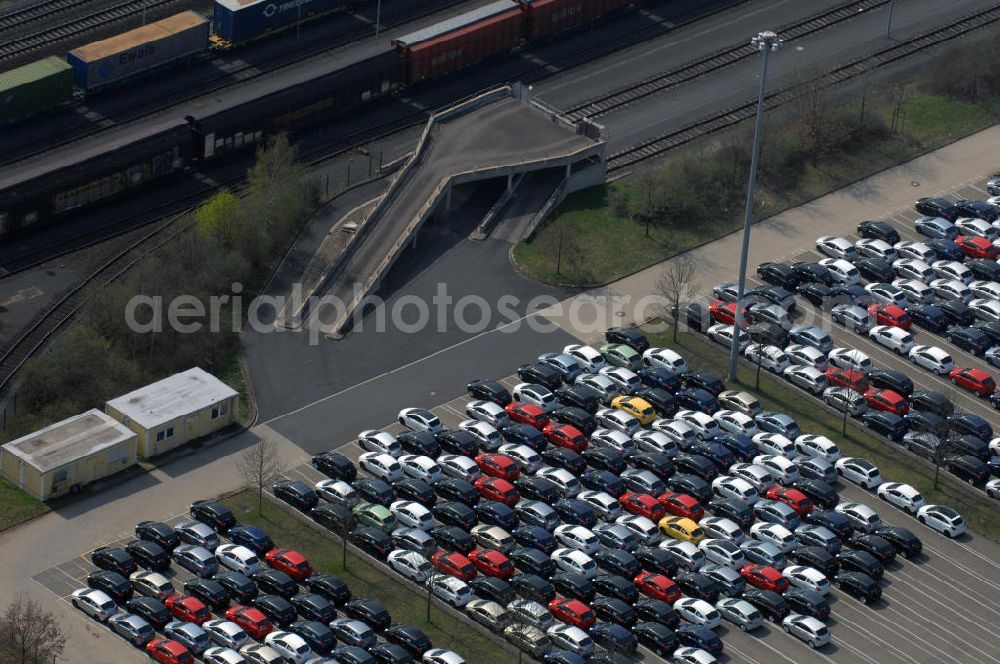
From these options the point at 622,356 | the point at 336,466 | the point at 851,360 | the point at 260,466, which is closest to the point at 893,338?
the point at 851,360

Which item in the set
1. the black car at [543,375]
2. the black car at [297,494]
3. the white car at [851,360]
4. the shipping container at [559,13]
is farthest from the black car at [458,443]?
the shipping container at [559,13]

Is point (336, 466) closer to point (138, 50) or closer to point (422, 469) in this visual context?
point (422, 469)

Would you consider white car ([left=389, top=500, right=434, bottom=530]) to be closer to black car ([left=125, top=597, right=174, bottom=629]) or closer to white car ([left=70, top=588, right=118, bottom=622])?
black car ([left=125, top=597, right=174, bottom=629])

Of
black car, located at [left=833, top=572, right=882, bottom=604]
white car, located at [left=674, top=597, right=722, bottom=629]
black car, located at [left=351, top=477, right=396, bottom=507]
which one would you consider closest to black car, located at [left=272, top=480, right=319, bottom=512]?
black car, located at [left=351, top=477, right=396, bottom=507]

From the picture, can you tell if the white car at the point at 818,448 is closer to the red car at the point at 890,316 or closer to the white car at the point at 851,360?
the white car at the point at 851,360

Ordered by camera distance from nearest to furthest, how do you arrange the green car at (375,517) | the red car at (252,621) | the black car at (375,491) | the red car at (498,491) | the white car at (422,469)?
the red car at (252,621) → the green car at (375,517) → the black car at (375,491) → the red car at (498,491) → the white car at (422,469)
